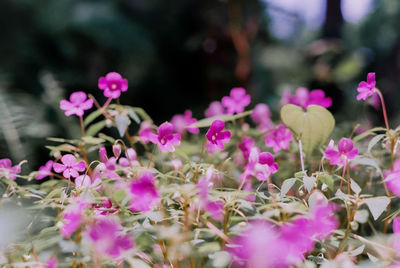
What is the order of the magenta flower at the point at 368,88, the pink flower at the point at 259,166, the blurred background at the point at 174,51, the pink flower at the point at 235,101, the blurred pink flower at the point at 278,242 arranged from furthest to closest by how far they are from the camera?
the blurred background at the point at 174,51, the pink flower at the point at 235,101, the magenta flower at the point at 368,88, the pink flower at the point at 259,166, the blurred pink flower at the point at 278,242

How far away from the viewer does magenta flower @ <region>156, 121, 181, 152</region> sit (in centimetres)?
50

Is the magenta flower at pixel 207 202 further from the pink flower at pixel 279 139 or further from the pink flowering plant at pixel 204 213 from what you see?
the pink flower at pixel 279 139

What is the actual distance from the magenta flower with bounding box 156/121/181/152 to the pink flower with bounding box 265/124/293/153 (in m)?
0.19

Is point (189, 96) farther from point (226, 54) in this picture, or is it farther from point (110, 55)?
point (110, 55)

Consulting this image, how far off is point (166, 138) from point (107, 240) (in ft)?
0.66

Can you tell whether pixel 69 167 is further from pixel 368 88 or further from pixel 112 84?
pixel 368 88

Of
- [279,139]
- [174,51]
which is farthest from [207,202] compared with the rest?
[174,51]

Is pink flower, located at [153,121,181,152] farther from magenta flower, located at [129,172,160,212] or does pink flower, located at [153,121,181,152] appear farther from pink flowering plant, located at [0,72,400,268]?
magenta flower, located at [129,172,160,212]

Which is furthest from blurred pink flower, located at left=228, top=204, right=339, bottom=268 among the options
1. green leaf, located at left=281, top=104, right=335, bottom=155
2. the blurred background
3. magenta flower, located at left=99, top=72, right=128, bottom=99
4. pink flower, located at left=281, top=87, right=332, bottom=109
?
the blurred background

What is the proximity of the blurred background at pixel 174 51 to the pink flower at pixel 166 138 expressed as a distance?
7.26ft

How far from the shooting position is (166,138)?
0.51 metres

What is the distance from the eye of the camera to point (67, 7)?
3178 millimetres

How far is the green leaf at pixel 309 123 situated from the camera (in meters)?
0.57

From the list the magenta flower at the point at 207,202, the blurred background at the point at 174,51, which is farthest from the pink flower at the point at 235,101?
the blurred background at the point at 174,51
